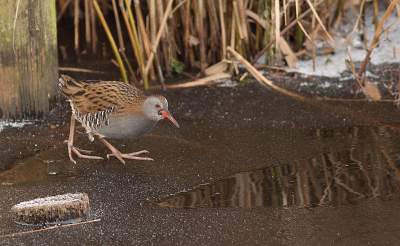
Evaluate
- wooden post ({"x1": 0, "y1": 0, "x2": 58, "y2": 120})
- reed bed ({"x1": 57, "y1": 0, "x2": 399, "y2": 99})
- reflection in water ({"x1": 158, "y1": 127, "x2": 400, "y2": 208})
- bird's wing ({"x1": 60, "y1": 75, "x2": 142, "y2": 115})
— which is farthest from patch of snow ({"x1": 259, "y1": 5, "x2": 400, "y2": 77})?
wooden post ({"x1": 0, "y1": 0, "x2": 58, "y2": 120})

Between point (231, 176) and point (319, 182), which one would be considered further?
point (231, 176)

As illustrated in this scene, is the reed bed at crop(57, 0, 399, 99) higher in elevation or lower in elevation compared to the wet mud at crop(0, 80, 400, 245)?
higher

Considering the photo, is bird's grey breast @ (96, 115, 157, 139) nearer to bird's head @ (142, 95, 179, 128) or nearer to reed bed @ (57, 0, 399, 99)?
bird's head @ (142, 95, 179, 128)

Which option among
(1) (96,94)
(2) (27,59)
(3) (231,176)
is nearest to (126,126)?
(1) (96,94)

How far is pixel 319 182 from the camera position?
3029 millimetres

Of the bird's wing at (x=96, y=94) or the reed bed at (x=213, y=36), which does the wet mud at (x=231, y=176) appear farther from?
the reed bed at (x=213, y=36)

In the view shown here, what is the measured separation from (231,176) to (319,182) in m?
0.60

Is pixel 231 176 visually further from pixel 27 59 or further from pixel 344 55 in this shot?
pixel 344 55

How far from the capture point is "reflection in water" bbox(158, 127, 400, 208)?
110 inches

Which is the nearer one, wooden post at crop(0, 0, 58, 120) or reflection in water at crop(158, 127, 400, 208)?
reflection in water at crop(158, 127, 400, 208)

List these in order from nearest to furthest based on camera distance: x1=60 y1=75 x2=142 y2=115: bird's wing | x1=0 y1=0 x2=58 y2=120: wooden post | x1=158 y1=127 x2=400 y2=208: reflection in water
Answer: x1=158 y1=127 x2=400 y2=208: reflection in water → x1=60 y1=75 x2=142 y2=115: bird's wing → x1=0 y1=0 x2=58 y2=120: wooden post

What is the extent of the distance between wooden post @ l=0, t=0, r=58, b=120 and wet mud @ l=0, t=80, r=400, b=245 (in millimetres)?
230

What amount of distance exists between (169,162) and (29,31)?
1.77m

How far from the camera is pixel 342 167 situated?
325cm
